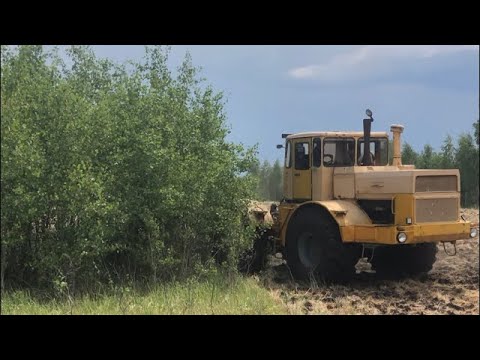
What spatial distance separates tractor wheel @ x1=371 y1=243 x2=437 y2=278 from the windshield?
1.55m

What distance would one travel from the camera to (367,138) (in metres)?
10.5

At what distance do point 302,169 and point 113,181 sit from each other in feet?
12.3

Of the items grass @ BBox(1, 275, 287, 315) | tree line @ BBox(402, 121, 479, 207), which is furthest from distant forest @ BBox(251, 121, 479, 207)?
grass @ BBox(1, 275, 287, 315)

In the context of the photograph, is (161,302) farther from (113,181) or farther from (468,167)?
(468,167)

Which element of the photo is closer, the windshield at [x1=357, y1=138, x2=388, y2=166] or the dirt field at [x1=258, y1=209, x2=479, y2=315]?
the dirt field at [x1=258, y1=209, x2=479, y2=315]

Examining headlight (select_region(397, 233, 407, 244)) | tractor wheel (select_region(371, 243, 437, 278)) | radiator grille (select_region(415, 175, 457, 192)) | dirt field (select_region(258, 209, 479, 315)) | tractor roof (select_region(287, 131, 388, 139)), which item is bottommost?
dirt field (select_region(258, 209, 479, 315))

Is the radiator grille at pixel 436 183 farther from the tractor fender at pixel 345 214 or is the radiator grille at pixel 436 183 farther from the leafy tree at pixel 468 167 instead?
the tractor fender at pixel 345 214

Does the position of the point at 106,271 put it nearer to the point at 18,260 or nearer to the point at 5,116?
the point at 18,260

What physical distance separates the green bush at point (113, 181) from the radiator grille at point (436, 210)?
8.97 feet

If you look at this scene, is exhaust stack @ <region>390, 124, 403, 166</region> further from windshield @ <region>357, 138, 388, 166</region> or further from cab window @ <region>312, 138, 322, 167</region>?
cab window @ <region>312, 138, 322, 167</region>

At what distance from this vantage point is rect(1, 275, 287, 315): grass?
24.9 ft

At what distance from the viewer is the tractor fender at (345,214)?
31.5ft

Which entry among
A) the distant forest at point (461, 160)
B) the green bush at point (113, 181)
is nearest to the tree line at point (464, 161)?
the distant forest at point (461, 160)

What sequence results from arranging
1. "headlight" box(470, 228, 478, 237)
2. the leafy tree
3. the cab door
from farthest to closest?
the cab door
the leafy tree
"headlight" box(470, 228, 478, 237)
